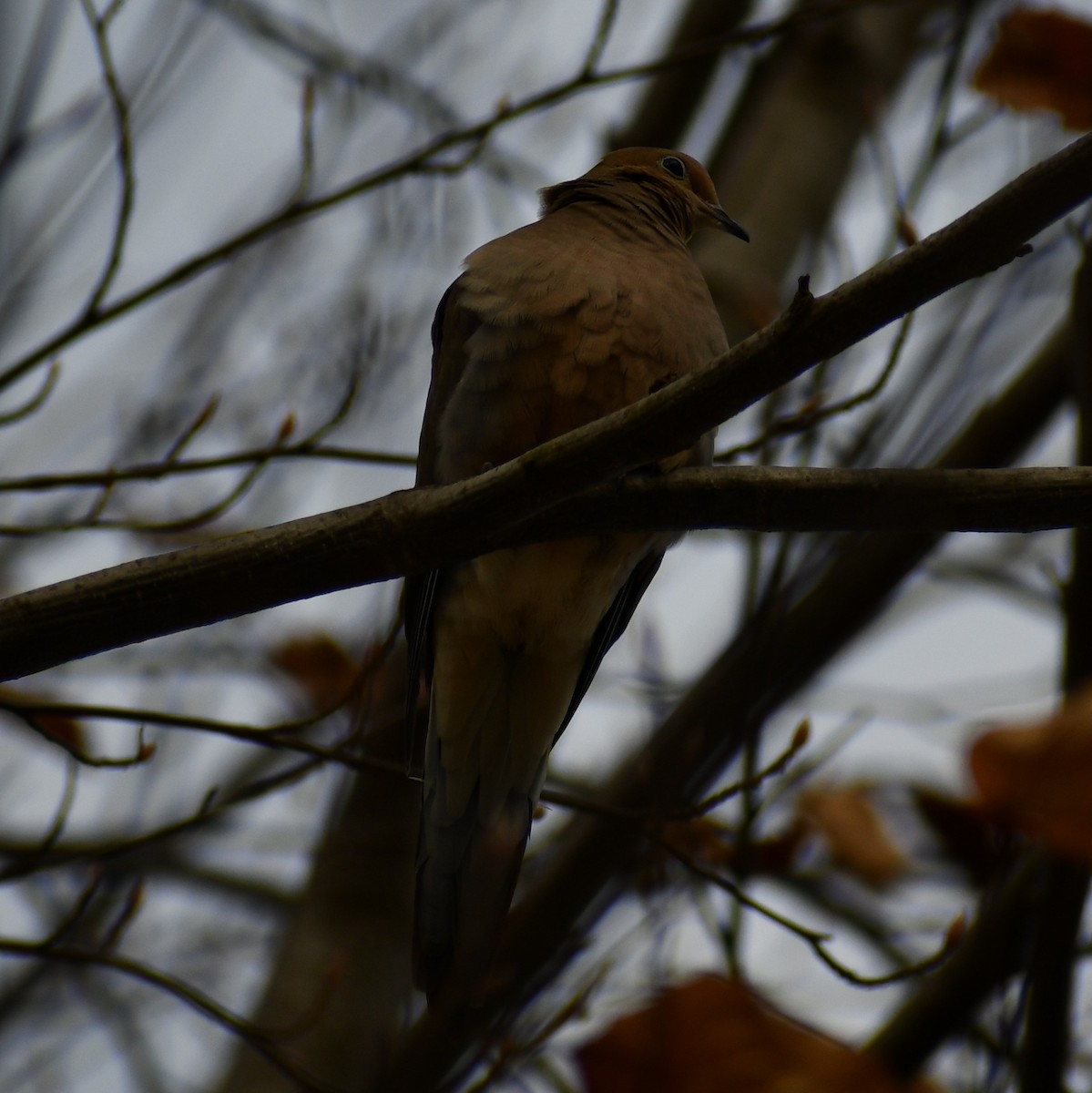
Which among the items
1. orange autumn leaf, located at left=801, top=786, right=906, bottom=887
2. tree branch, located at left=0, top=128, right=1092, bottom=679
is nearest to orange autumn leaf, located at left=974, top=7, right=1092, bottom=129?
tree branch, located at left=0, top=128, right=1092, bottom=679

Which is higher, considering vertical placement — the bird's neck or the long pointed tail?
the bird's neck

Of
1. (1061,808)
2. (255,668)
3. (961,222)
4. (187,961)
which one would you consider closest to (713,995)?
(1061,808)

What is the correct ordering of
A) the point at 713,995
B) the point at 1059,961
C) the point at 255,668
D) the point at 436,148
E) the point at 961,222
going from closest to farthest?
the point at 961,222
the point at 713,995
the point at 1059,961
the point at 436,148
the point at 255,668

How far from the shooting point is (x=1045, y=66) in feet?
9.14

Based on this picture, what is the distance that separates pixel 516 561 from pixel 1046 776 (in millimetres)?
A: 1241

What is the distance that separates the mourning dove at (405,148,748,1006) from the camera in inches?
109

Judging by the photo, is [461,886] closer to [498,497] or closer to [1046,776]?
[498,497]

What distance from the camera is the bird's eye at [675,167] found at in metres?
3.83

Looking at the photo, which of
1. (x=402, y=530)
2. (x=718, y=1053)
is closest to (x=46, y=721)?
(x=402, y=530)

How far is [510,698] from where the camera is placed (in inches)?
119

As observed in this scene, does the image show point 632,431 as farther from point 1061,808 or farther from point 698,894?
point 698,894

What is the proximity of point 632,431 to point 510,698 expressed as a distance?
3.85ft

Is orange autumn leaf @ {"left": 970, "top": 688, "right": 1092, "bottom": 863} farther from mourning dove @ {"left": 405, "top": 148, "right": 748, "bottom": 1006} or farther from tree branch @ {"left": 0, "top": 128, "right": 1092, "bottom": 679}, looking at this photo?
mourning dove @ {"left": 405, "top": 148, "right": 748, "bottom": 1006}

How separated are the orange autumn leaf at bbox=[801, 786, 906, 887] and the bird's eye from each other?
1.82 m
